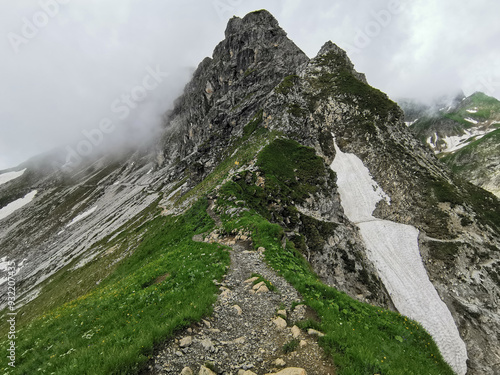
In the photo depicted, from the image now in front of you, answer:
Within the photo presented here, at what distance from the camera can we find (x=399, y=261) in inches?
1668

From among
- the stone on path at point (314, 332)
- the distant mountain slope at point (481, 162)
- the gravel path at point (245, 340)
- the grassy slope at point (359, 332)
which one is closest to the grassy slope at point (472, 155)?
the distant mountain slope at point (481, 162)

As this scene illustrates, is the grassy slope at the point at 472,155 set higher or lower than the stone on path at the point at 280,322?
higher

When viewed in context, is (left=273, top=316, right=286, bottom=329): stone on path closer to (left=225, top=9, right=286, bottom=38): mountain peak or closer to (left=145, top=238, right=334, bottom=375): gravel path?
(left=145, top=238, right=334, bottom=375): gravel path

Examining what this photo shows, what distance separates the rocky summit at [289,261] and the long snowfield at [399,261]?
287mm

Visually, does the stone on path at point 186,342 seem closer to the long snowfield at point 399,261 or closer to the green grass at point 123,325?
the green grass at point 123,325

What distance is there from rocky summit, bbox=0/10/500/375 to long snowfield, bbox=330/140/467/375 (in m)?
0.29

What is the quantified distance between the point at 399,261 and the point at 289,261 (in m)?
35.8

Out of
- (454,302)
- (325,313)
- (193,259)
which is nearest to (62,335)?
(193,259)

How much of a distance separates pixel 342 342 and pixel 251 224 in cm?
1516

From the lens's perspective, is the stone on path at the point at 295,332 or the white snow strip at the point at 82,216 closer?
the stone on path at the point at 295,332

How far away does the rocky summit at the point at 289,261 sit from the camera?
8172 millimetres

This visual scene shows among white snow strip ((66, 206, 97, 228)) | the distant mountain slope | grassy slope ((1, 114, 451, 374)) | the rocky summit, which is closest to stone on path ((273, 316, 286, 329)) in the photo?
the rocky summit

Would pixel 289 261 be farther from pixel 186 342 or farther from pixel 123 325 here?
pixel 123 325

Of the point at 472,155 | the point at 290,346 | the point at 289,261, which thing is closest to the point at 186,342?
the point at 290,346
